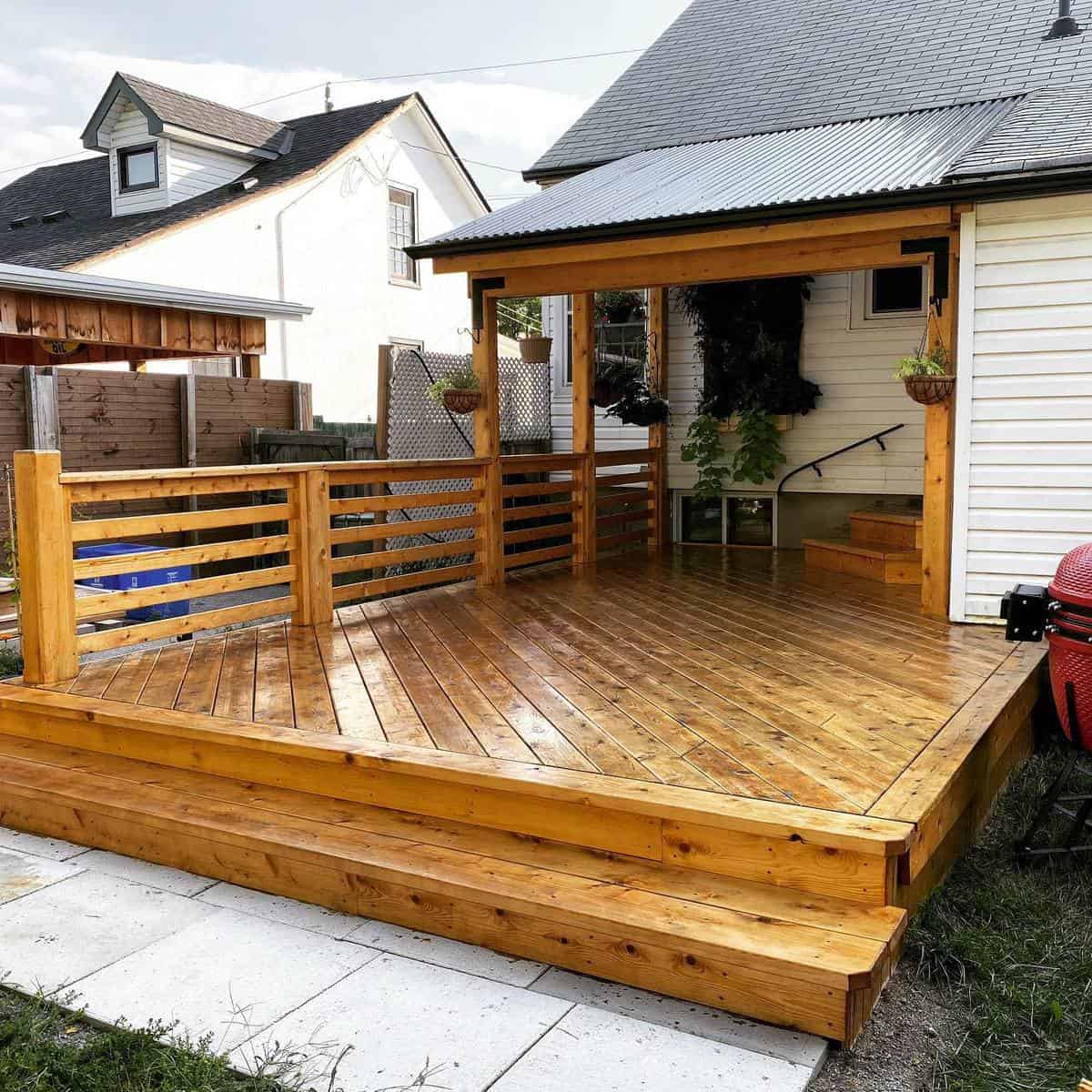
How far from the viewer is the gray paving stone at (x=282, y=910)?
124 inches

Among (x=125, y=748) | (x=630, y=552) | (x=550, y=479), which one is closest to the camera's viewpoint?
(x=125, y=748)

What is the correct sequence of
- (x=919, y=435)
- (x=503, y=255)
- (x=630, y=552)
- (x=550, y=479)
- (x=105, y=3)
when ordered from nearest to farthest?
(x=503, y=255), (x=919, y=435), (x=630, y=552), (x=550, y=479), (x=105, y=3)

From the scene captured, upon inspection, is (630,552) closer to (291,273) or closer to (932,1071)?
(932,1071)

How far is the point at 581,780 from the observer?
10.5ft

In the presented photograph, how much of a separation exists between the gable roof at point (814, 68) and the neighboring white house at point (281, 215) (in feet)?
18.5

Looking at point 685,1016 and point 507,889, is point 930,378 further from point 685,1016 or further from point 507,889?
point 685,1016

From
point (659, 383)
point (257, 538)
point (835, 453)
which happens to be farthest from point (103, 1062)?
point (659, 383)

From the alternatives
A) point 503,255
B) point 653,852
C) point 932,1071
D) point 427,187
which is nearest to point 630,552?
point 503,255

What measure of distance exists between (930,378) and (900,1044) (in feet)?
12.6

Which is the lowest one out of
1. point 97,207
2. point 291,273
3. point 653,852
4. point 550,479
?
point 653,852

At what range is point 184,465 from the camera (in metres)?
8.80

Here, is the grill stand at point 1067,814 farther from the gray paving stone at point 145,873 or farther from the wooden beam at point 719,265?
the wooden beam at point 719,265

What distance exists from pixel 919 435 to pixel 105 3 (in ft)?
83.9

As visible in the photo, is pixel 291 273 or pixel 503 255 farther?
pixel 291 273
